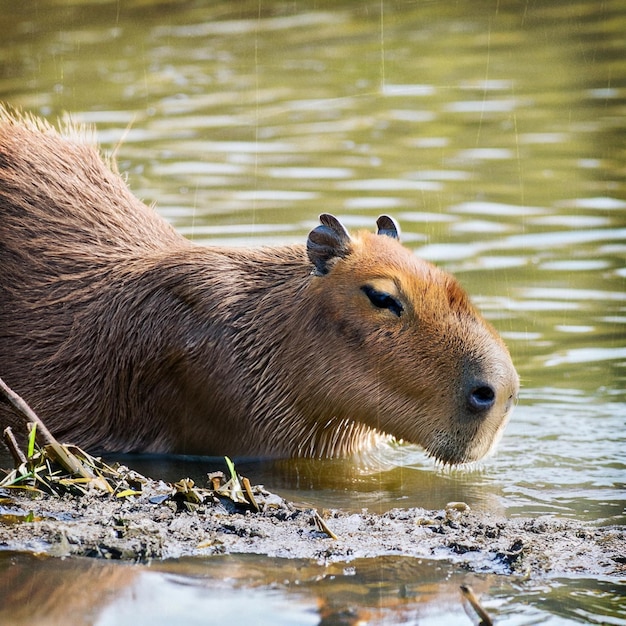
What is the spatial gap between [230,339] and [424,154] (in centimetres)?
646

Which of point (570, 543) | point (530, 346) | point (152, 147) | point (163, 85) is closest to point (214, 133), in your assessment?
point (152, 147)

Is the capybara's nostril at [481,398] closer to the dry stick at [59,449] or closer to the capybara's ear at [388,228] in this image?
the capybara's ear at [388,228]

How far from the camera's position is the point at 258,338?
→ 764cm

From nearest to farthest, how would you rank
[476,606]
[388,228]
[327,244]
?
[476,606]
[327,244]
[388,228]

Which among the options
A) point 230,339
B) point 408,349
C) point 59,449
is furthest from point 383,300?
point 59,449

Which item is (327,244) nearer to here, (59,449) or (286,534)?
A: (59,449)

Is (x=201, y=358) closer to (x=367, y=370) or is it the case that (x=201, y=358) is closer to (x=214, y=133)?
(x=367, y=370)

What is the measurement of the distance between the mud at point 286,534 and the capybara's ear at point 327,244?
1.61 m

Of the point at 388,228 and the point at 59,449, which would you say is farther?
the point at 388,228

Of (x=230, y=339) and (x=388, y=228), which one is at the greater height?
(x=388, y=228)

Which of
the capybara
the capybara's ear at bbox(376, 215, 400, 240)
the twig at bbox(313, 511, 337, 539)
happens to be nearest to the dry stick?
the twig at bbox(313, 511, 337, 539)

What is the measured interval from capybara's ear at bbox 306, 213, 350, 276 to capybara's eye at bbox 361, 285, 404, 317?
12.1 inches

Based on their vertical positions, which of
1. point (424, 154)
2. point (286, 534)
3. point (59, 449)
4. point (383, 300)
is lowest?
point (286, 534)

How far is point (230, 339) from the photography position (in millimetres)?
7688
